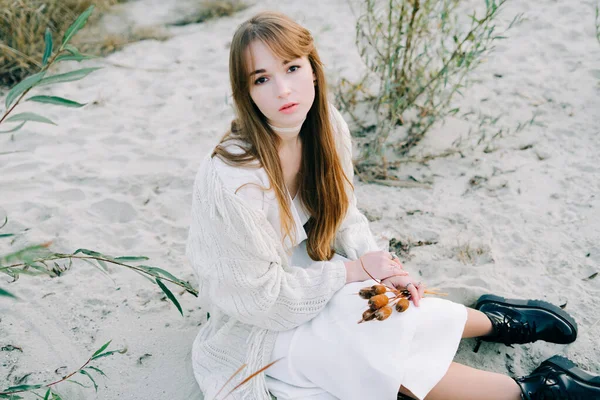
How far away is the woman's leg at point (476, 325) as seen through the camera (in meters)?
1.99

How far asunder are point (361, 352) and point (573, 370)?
2.42ft

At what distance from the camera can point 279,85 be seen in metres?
1.72

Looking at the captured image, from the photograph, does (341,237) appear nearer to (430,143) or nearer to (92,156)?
(430,143)

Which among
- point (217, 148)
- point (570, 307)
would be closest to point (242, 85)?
point (217, 148)

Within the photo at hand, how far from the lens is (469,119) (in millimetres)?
3285

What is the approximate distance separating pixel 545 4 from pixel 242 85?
328cm

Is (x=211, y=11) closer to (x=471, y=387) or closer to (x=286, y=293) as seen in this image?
(x=286, y=293)

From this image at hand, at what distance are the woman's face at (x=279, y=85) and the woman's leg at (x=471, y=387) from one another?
3.04 ft

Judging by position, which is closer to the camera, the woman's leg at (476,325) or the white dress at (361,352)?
the white dress at (361,352)

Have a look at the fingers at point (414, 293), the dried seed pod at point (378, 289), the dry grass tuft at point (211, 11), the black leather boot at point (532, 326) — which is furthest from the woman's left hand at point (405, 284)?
the dry grass tuft at point (211, 11)

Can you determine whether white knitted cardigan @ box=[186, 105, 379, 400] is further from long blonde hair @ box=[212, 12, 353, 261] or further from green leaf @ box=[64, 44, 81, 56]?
green leaf @ box=[64, 44, 81, 56]

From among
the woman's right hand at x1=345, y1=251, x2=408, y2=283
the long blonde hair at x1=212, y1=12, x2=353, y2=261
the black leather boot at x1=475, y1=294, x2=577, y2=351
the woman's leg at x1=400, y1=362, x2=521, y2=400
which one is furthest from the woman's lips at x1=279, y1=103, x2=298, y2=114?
the black leather boot at x1=475, y1=294, x2=577, y2=351

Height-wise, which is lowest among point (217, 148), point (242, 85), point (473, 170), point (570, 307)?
point (570, 307)

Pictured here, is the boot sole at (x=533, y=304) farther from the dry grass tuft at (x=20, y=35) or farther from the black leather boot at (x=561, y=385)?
the dry grass tuft at (x=20, y=35)
